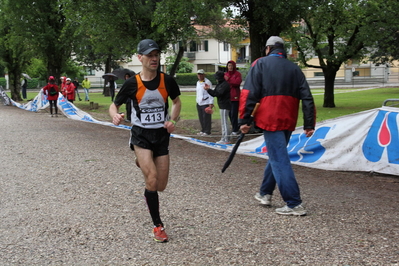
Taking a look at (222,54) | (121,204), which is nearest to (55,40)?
(121,204)

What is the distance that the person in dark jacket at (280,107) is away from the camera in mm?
5672

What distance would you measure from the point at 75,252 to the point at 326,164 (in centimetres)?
568

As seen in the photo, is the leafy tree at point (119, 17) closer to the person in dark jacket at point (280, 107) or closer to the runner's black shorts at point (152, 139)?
the person in dark jacket at point (280, 107)

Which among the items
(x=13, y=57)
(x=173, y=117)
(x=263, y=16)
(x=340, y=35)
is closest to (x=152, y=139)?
(x=173, y=117)

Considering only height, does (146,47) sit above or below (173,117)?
above

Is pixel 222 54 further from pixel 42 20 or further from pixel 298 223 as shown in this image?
pixel 298 223

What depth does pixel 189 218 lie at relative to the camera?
5668 millimetres

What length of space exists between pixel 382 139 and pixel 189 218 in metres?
4.12

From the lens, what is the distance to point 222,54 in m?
84.5

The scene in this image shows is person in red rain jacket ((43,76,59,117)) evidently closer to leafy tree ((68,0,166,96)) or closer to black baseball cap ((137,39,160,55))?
leafy tree ((68,0,166,96))

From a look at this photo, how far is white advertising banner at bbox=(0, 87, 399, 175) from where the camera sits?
8.20 m

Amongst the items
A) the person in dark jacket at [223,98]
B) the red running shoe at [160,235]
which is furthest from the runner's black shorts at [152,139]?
the person in dark jacket at [223,98]

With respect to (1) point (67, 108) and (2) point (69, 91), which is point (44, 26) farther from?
(1) point (67, 108)

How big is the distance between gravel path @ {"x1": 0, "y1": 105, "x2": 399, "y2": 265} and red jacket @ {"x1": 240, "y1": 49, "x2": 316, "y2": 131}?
3.58 feet
